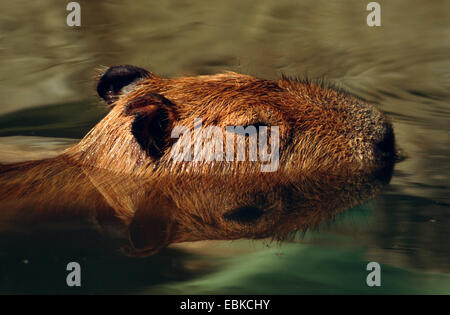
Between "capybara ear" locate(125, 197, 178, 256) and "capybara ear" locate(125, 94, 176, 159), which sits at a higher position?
"capybara ear" locate(125, 94, 176, 159)

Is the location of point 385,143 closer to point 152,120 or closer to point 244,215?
point 244,215

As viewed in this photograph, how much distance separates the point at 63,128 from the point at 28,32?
207 centimetres

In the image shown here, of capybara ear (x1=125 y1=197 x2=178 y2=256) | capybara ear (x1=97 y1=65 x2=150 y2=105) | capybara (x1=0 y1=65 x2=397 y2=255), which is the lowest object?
capybara ear (x1=125 y1=197 x2=178 y2=256)

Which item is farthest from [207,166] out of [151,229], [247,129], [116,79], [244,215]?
[116,79]

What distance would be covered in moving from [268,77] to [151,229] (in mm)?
2949

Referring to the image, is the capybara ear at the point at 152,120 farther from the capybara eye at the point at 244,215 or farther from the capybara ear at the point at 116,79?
the capybara eye at the point at 244,215

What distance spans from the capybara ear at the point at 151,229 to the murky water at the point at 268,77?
82 mm

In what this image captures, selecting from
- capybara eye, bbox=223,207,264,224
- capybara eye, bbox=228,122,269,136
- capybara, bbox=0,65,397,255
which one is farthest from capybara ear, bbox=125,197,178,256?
capybara eye, bbox=228,122,269,136

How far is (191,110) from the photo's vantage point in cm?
301

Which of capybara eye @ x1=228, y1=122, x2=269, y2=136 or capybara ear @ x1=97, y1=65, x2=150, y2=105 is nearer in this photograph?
capybara eye @ x1=228, y1=122, x2=269, y2=136

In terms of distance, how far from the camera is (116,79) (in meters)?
3.28

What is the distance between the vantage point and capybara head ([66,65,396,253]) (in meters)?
2.84

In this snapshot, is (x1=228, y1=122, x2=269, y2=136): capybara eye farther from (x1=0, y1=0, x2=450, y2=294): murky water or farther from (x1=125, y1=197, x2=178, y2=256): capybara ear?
(x1=0, y1=0, x2=450, y2=294): murky water

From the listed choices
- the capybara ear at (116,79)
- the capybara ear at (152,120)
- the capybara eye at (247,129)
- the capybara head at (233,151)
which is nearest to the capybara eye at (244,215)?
the capybara head at (233,151)
